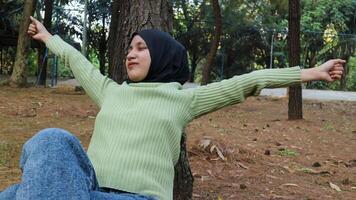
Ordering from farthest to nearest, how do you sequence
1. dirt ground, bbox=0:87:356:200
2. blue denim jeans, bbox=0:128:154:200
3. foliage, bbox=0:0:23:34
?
foliage, bbox=0:0:23:34
dirt ground, bbox=0:87:356:200
blue denim jeans, bbox=0:128:154:200

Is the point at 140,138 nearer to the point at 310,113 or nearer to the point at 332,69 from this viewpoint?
the point at 332,69

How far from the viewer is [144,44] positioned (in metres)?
2.57

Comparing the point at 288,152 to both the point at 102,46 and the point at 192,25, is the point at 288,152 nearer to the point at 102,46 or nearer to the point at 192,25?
the point at 102,46

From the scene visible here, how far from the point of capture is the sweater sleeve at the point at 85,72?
269 centimetres

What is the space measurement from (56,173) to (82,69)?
88 cm

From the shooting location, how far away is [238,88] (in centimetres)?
249

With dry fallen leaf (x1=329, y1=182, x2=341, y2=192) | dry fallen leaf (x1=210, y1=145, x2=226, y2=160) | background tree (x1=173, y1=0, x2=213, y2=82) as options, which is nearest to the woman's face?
dry fallen leaf (x1=329, y1=182, x2=341, y2=192)

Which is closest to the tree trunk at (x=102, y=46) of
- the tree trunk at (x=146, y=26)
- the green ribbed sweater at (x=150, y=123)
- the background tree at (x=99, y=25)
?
the background tree at (x=99, y=25)

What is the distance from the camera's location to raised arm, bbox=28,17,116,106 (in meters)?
2.69

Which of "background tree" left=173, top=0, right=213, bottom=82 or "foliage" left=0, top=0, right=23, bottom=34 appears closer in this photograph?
"foliage" left=0, top=0, right=23, bottom=34

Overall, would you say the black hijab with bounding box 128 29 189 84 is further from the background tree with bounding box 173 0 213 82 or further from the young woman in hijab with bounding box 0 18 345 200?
the background tree with bounding box 173 0 213 82

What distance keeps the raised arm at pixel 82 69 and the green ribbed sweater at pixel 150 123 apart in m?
0.07

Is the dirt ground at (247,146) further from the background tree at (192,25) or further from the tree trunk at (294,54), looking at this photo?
the background tree at (192,25)

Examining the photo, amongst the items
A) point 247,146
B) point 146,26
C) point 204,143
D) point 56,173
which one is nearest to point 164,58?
point 56,173
